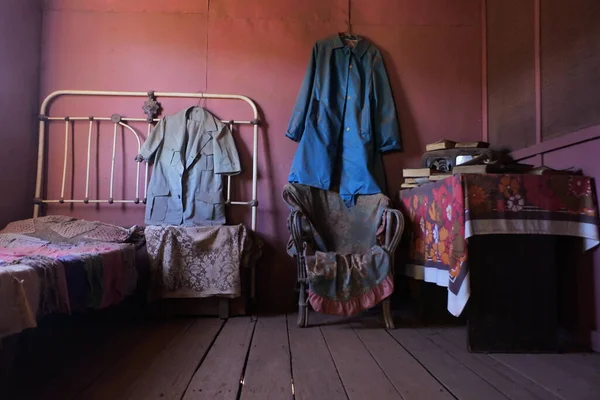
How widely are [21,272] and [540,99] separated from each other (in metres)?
2.53

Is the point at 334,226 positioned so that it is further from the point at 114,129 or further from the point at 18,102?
the point at 18,102

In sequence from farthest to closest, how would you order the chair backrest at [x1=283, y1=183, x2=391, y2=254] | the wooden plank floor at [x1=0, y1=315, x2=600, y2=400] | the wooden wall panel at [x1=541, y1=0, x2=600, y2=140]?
the chair backrest at [x1=283, y1=183, x2=391, y2=254], the wooden wall panel at [x1=541, y1=0, x2=600, y2=140], the wooden plank floor at [x1=0, y1=315, x2=600, y2=400]

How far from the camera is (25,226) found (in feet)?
7.47

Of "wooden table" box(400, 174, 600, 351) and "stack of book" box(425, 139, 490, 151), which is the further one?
"stack of book" box(425, 139, 490, 151)

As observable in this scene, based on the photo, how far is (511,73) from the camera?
99.7 inches

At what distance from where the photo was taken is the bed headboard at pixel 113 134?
274cm

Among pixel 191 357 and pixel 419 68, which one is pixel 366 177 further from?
pixel 191 357

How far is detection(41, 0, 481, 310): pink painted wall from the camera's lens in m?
2.81

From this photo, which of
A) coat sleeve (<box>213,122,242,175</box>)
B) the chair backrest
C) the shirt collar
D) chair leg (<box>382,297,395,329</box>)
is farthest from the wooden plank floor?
the shirt collar

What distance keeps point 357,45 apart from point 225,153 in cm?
119

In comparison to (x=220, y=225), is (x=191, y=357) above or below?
below

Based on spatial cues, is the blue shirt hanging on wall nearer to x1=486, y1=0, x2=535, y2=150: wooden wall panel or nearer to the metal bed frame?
the metal bed frame

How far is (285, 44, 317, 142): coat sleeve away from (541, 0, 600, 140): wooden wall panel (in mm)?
1379

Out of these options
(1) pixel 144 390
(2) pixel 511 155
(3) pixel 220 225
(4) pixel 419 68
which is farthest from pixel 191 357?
(4) pixel 419 68
